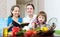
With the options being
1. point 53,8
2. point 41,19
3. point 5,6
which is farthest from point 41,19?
point 5,6

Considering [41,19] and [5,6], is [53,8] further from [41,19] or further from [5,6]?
[41,19]

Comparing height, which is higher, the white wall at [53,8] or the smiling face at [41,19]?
the white wall at [53,8]

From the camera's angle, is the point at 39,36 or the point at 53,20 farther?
the point at 53,20

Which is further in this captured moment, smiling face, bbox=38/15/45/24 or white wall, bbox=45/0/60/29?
white wall, bbox=45/0/60/29

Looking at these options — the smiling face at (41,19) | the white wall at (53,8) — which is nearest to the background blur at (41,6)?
the white wall at (53,8)

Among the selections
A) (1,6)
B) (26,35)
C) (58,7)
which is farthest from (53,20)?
(1,6)

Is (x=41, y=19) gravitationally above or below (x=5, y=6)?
below

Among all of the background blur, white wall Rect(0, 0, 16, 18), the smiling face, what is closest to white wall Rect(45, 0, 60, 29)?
the background blur

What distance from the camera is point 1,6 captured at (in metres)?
2.40

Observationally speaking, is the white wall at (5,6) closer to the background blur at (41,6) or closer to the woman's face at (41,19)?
the background blur at (41,6)

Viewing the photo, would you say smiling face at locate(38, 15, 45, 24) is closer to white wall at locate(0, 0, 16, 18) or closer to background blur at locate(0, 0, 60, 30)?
background blur at locate(0, 0, 60, 30)

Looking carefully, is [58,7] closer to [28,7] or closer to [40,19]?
[28,7]

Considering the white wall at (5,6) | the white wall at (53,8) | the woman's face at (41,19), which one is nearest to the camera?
the woman's face at (41,19)

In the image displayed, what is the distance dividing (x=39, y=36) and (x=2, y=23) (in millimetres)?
571
